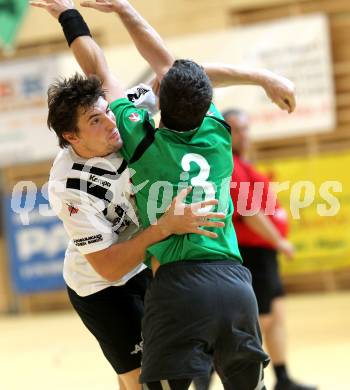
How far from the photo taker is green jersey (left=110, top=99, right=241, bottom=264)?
2885 millimetres

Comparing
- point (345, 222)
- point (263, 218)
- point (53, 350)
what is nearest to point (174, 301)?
point (263, 218)

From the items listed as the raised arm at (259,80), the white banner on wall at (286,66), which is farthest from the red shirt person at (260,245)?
the white banner on wall at (286,66)

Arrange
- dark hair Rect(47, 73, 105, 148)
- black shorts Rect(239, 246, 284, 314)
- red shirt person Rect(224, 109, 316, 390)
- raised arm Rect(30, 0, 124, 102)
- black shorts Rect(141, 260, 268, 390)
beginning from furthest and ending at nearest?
black shorts Rect(239, 246, 284, 314)
red shirt person Rect(224, 109, 316, 390)
raised arm Rect(30, 0, 124, 102)
dark hair Rect(47, 73, 105, 148)
black shorts Rect(141, 260, 268, 390)

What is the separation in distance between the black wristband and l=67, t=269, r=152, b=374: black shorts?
3.53 ft

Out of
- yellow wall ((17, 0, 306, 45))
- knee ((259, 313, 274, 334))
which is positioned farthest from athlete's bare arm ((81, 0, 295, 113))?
yellow wall ((17, 0, 306, 45))

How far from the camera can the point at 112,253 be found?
306 cm

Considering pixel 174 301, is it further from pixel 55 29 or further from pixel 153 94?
pixel 55 29

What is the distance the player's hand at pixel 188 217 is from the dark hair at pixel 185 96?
0.25 metres

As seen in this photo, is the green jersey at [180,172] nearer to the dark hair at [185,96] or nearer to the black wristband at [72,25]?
the dark hair at [185,96]

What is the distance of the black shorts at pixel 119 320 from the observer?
3.46 m

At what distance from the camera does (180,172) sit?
2.88 metres

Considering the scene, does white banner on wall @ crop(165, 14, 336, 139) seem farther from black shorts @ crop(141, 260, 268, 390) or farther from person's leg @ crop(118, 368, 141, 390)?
black shorts @ crop(141, 260, 268, 390)

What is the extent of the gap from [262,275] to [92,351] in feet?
7.84

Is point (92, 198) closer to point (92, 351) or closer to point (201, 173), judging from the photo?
point (201, 173)
